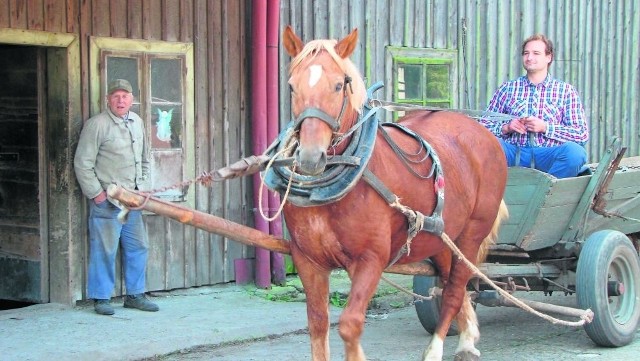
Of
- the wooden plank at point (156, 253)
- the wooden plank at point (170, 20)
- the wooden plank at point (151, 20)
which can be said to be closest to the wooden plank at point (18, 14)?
the wooden plank at point (151, 20)

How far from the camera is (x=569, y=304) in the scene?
30.0 ft

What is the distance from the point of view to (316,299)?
217 inches

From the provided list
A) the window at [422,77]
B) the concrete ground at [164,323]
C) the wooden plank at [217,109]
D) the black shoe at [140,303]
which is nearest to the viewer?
the concrete ground at [164,323]

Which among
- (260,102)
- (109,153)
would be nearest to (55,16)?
(109,153)

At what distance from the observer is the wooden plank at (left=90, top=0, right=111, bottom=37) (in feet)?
28.2

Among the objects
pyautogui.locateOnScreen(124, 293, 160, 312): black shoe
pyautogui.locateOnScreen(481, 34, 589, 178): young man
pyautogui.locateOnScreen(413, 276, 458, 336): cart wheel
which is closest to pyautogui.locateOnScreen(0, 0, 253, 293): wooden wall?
pyautogui.locateOnScreen(124, 293, 160, 312): black shoe

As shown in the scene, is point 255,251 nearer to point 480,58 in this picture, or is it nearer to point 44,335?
point 44,335

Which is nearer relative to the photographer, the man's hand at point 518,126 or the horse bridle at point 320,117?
the horse bridle at point 320,117

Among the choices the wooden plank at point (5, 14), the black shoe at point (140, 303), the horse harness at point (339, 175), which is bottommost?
the black shoe at point (140, 303)

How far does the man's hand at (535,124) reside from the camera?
7375mm

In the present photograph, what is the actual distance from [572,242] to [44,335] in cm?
413

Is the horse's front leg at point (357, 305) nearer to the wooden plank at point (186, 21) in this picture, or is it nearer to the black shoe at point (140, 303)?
the black shoe at point (140, 303)

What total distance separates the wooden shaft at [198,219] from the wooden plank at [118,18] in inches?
152

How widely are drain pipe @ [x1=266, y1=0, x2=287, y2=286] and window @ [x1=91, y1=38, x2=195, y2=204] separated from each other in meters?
0.81
